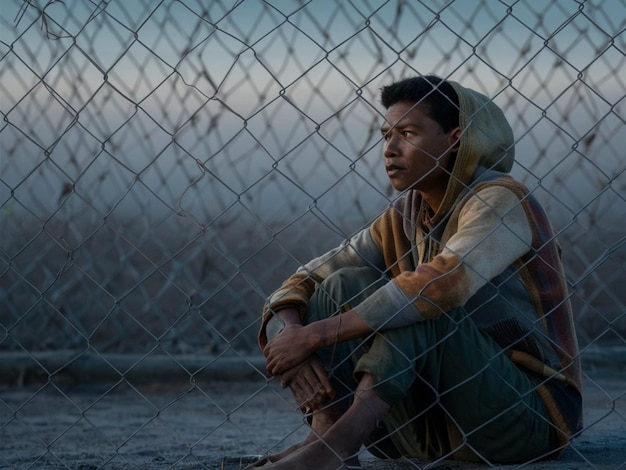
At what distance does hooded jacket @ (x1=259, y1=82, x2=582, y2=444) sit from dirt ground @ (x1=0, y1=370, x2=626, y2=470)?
136 millimetres

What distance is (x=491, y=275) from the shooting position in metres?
2.46

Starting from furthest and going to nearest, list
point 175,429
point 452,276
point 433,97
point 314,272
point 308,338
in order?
point 175,429 → point 314,272 → point 433,97 → point 308,338 → point 452,276

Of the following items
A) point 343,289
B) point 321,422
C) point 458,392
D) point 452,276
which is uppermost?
point 343,289

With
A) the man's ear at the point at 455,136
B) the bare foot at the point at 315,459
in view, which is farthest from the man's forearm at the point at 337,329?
the man's ear at the point at 455,136

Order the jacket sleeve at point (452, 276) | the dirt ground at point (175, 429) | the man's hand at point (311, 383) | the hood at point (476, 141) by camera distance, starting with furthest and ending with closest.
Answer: the dirt ground at point (175, 429) → the hood at point (476, 141) → the man's hand at point (311, 383) → the jacket sleeve at point (452, 276)

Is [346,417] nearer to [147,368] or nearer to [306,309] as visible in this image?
[306,309]

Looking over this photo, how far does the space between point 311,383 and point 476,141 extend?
0.69m

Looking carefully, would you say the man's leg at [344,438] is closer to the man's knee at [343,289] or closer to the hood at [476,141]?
the man's knee at [343,289]

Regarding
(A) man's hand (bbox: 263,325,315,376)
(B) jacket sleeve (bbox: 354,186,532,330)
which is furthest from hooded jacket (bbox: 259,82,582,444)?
(A) man's hand (bbox: 263,325,315,376)

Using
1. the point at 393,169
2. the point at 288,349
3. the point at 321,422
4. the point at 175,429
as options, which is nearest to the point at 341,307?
the point at 288,349

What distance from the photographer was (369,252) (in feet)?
9.80

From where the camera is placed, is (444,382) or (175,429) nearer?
(444,382)

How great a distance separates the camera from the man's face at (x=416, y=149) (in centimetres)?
273

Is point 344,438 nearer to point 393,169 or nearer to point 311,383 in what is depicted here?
point 311,383
